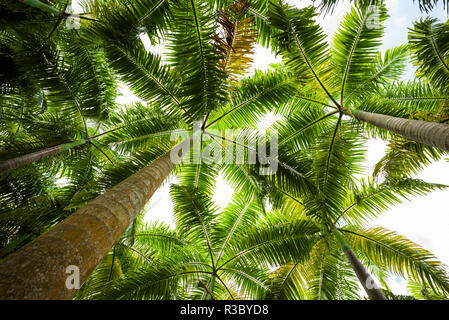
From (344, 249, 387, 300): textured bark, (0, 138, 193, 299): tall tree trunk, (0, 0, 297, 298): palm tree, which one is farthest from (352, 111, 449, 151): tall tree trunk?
(0, 138, 193, 299): tall tree trunk

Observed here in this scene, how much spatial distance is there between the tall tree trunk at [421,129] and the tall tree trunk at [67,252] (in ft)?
11.1

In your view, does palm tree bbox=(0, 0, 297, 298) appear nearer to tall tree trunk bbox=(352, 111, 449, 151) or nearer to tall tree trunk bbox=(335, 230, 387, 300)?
tall tree trunk bbox=(352, 111, 449, 151)

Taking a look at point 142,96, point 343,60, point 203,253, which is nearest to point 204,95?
point 142,96

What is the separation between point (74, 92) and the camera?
15.0 feet

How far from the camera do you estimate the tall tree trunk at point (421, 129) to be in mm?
2529

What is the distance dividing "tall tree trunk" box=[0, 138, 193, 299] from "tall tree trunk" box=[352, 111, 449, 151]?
133 inches

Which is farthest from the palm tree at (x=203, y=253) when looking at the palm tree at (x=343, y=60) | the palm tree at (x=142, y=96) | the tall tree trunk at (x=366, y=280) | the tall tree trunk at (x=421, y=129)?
the palm tree at (x=343, y=60)

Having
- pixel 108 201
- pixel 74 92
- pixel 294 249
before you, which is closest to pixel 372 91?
pixel 294 249

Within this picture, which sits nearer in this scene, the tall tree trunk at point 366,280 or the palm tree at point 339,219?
the tall tree trunk at point 366,280

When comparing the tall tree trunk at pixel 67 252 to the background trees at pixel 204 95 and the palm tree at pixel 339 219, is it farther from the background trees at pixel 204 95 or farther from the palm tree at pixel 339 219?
the palm tree at pixel 339 219

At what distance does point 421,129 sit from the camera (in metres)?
2.89

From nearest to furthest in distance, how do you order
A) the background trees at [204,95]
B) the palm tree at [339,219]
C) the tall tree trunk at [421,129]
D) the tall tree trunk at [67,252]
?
the tall tree trunk at [67,252]
the tall tree trunk at [421,129]
the background trees at [204,95]
the palm tree at [339,219]

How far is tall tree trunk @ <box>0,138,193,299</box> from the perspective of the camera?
35.2 inches
